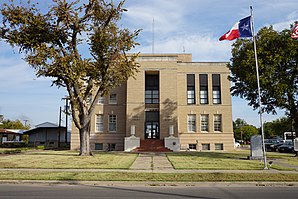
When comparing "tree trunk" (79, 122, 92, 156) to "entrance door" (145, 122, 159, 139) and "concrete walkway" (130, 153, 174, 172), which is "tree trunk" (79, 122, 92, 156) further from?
"entrance door" (145, 122, 159, 139)

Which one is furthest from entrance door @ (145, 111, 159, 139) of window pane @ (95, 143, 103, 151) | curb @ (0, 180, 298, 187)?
curb @ (0, 180, 298, 187)

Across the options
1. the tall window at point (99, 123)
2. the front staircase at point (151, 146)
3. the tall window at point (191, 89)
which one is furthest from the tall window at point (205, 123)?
the tall window at point (99, 123)

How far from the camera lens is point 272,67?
22531mm

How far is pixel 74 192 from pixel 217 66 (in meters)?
33.0

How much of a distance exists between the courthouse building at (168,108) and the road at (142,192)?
2420 cm

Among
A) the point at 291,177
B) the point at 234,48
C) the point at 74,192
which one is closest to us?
the point at 74,192

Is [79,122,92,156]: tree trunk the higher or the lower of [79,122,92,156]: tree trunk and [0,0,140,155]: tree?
the lower

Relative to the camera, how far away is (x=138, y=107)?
119ft

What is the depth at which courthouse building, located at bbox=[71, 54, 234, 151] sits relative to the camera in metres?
36.1

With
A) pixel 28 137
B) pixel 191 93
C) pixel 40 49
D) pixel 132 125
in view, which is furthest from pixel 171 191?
pixel 28 137

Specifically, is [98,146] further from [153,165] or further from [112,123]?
[153,165]

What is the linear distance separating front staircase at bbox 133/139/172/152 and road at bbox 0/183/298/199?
864 inches

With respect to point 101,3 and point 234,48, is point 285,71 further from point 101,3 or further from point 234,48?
point 101,3

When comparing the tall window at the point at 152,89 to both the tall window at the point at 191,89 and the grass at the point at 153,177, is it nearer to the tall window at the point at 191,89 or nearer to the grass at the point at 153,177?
the tall window at the point at 191,89
